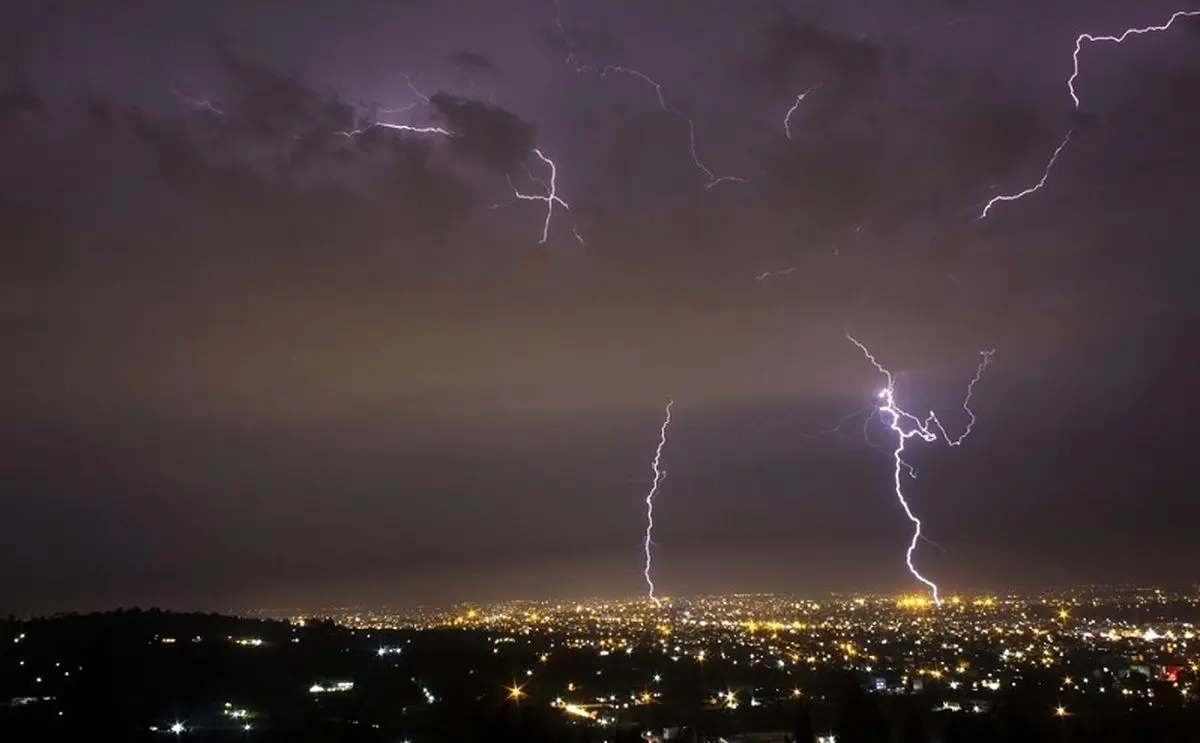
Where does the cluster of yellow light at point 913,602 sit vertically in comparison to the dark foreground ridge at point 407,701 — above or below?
above

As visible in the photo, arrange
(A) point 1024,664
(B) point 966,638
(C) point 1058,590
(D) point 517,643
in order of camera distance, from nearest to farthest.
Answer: (A) point 1024,664 < (D) point 517,643 < (B) point 966,638 < (C) point 1058,590

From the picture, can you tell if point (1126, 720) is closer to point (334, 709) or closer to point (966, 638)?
point (334, 709)

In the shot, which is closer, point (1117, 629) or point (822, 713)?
point (822, 713)

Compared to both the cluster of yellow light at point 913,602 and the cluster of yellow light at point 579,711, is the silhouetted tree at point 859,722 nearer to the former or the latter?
the cluster of yellow light at point 579,711

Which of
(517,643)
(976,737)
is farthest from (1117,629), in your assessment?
(976,737)

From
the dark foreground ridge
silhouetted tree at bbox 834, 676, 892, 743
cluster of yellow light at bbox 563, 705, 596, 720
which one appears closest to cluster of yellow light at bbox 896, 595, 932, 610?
the dark foreground ridge

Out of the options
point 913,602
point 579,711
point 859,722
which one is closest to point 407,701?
point 579,711

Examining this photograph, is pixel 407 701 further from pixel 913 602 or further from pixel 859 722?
pixel 913 602

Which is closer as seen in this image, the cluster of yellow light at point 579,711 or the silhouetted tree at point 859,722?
the silhouetted tree at point 859,722

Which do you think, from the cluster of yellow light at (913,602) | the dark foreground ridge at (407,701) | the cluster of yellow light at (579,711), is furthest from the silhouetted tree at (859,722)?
the cluster of yellow light at (913,602)
